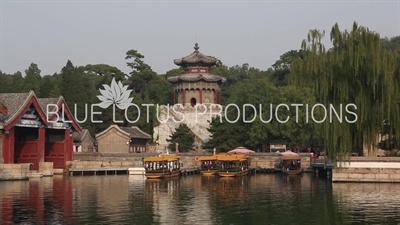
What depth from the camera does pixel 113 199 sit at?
27172mm

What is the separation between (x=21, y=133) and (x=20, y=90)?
34.4 metres

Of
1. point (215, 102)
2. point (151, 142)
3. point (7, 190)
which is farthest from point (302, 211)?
point (215, 102)

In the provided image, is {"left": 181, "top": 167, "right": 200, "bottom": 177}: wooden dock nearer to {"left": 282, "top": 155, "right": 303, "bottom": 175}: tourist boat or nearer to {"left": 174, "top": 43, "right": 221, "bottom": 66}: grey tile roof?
{"left": 282, "top": 155, "right": 303, "bottom": 175}: tourist boat

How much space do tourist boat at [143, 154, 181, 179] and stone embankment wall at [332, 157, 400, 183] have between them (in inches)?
459

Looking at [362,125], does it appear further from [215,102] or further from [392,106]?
[215,102]

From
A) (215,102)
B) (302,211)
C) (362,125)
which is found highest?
(215,102)

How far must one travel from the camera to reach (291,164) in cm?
4697

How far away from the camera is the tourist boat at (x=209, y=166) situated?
1791 inches

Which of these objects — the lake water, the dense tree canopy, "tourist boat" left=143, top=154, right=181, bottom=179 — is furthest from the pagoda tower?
the lake water

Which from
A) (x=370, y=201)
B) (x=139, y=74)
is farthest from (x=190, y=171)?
(x=139, y=74)

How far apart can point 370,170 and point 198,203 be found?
13.7 m

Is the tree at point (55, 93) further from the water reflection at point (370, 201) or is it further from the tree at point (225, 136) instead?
the water reflection at point (370, 201)

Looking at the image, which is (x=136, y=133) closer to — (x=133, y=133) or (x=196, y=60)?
(x=133, y=133)

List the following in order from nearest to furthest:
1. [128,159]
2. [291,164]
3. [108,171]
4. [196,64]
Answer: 1. [291,164]
2. [108,171]
3. [128,159]
4. [196,64]
